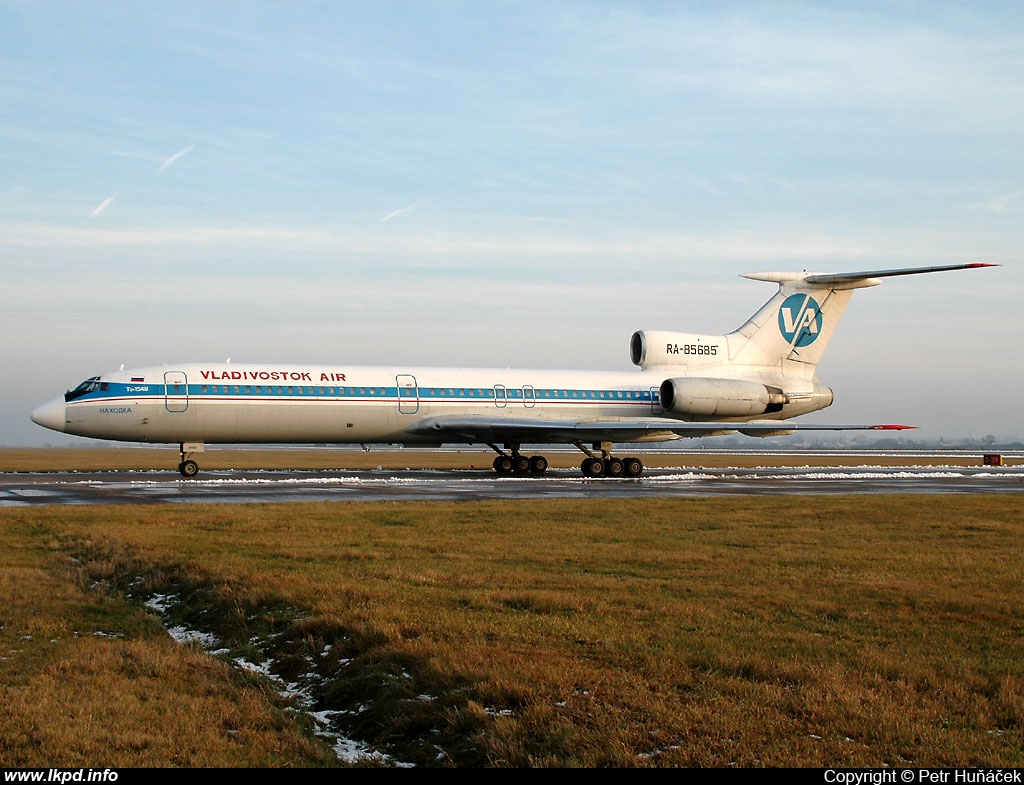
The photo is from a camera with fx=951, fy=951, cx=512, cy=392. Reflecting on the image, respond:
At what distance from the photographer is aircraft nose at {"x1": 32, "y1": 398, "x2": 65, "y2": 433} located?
31141 millimetres

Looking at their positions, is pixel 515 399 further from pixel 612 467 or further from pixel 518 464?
pixel 612 467

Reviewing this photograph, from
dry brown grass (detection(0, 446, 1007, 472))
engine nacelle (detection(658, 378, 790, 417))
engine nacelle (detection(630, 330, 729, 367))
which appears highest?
engine nacelle (detection(630, 330, 729, 367))

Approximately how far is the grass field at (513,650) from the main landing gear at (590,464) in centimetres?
2054

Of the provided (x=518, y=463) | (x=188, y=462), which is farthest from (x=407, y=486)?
(x=518, y=463)

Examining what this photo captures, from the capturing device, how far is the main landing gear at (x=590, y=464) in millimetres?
35844

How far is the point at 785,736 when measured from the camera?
561 cm

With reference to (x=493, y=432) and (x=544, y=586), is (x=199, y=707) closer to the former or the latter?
(x=544, y=586)

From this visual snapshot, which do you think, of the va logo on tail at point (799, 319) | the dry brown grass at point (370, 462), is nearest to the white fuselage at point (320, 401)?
the va logo on tail at point (799, 319)

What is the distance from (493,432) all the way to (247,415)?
868 cm

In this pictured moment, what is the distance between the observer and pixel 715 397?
36.5m

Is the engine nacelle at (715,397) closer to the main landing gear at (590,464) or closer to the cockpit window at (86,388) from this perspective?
the main landing gear at (590,464)

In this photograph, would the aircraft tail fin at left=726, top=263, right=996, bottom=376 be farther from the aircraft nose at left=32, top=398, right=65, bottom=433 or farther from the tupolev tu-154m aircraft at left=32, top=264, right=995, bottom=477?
the aircraft nose at left=32, top=398, right=65, bottom=433

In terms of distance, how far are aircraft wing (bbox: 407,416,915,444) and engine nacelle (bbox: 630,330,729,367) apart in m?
3.42

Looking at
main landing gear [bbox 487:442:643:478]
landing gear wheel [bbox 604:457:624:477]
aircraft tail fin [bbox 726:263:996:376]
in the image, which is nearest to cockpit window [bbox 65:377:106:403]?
main landing gear [bbox 487:442:643:478]
